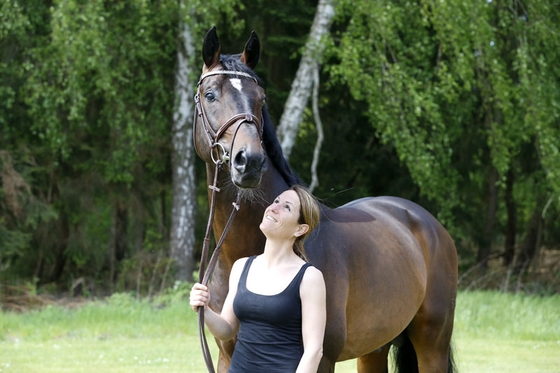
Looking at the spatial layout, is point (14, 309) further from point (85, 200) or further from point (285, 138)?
point (285, 138)

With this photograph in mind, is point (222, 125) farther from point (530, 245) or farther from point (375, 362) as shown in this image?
point (530, 245)

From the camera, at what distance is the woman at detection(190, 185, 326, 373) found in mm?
3029

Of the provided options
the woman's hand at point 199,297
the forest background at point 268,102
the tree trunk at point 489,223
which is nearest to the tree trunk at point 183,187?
the forest background at point 268,102

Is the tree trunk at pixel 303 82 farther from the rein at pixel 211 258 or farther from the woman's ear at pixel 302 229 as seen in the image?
the woman's ear at pixel 302 229

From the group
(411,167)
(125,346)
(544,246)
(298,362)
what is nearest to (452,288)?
(298,362)

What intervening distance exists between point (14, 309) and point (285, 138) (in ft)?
15.5

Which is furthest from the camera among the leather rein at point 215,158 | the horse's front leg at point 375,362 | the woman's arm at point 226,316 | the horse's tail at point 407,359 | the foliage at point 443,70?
the foliage at point 443,70

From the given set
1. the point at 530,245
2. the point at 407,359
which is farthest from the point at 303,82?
the point at 530,245

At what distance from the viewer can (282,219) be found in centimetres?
315

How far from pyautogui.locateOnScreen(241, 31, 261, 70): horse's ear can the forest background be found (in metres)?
6.69

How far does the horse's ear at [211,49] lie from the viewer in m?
3.56

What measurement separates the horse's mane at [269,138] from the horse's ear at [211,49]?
0.04 m

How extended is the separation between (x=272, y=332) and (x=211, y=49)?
135 cm

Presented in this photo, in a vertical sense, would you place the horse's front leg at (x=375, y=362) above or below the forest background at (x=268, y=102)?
below
